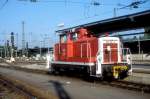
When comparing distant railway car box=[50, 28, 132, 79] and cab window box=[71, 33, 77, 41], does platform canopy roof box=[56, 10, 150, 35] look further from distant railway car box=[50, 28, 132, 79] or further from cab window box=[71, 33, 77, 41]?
distant railway car box=[50, 28, 132, 79]

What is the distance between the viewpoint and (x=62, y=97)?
12.9 meters

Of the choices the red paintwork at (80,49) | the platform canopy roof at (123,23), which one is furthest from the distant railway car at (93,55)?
the platform canopy roof at (123,23)

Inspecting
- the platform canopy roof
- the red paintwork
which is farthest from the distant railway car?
the platform canopy roof

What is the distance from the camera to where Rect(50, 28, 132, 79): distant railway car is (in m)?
17.1

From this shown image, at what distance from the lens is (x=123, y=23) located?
106 ft

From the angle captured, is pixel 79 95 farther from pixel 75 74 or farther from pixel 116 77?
pixel 75 74

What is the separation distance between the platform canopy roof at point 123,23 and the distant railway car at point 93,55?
26.0ft

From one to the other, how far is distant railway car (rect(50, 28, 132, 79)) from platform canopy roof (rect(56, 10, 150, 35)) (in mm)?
7932

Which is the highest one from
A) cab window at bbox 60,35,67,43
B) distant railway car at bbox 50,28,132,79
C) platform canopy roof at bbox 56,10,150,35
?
platform canopy roof at bbox 56,10,150,35

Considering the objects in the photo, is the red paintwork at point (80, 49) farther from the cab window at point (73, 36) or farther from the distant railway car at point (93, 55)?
the cab window at point (73, 36)

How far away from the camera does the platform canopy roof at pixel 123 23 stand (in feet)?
97.6

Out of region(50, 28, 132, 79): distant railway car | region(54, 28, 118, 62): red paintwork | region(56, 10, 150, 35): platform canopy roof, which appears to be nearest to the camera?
region(50, 28, 132, 79): distant railway car

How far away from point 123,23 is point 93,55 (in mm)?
14957

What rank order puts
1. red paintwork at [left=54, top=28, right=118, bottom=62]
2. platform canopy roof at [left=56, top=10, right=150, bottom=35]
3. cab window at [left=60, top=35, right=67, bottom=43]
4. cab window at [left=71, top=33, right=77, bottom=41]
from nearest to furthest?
red paintwork at [left=54, top=28, right=118, bottom=62] → cab window at [left=71, top=33, right=77, bottom=41] → cab window at [left=60, top=35, right=67, bottom=43] → platform canopy roof at [left=56, top=10, right=150, bottom=35]
